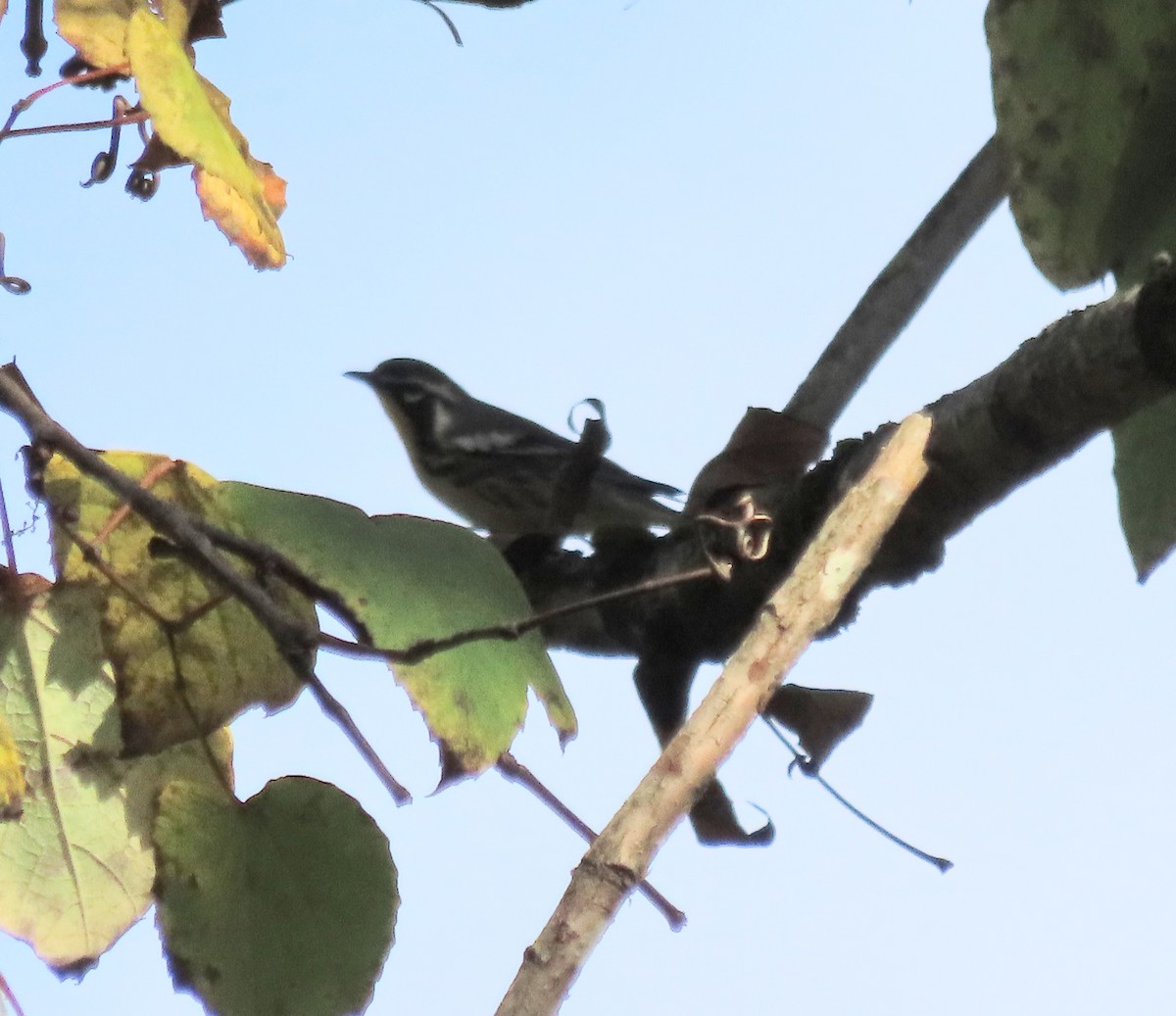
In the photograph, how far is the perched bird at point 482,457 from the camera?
13.4 ft

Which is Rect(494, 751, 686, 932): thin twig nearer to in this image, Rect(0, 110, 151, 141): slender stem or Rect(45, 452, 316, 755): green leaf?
Rect(45, 452, 316, 755): green leaf

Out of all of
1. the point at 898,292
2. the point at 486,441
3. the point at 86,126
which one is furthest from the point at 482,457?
the point at 86,126

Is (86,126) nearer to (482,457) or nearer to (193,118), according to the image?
(193,118)

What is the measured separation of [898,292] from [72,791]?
139 cm

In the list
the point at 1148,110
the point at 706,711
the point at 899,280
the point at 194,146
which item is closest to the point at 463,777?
the point at 706,711

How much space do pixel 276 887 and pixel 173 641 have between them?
0.24 metres

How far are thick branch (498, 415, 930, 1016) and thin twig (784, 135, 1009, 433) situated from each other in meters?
0.81

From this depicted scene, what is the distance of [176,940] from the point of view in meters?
1.15

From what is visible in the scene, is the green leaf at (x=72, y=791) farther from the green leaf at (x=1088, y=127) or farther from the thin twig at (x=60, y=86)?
the green leaf at (x=1088, y=127)

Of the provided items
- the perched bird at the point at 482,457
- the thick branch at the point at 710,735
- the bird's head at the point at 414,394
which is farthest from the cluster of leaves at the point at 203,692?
the bird's head at the point at 414,394

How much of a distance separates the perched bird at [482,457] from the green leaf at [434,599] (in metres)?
2.53

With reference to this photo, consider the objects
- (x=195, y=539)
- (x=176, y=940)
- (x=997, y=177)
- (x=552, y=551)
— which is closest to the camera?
(x=195, y=539)

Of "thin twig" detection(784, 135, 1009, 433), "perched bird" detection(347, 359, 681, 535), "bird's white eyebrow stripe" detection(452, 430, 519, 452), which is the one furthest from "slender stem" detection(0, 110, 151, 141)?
"bird's white eyebrow stripe" detection(452, 430, 519, 452)

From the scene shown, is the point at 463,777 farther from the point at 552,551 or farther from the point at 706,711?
the point at 552,551
